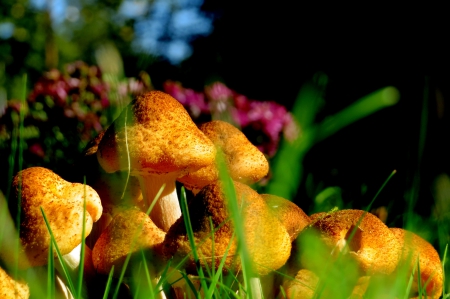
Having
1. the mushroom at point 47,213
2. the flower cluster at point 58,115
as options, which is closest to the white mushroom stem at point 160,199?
the mushroom at point 47,213

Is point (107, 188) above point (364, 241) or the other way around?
the other way around

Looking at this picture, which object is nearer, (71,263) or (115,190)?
(71,263)

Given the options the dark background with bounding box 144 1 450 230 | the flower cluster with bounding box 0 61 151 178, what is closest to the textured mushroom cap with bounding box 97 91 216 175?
the flower cluster with bounding box 0 61 151 178

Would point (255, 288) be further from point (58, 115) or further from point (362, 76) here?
point (362, 76)

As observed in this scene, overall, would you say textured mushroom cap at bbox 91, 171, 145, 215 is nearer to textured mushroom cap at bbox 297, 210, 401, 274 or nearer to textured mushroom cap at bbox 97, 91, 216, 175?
textured mushroom cap at bbox 97, 91, 216, 175

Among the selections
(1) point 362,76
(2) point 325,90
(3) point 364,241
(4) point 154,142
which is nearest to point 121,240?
(4) point 154,142

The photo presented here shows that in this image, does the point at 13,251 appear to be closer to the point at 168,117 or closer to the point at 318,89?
the point at 168,117

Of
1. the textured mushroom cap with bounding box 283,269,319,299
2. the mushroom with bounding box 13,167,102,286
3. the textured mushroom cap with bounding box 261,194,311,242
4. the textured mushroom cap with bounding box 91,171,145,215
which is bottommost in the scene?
the textured mushroom cap with bounding box 283,269,319,299

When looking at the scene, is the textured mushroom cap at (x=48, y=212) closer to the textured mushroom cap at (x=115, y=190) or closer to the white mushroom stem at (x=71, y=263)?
the white mushroom stem at (x=71, y=263)
